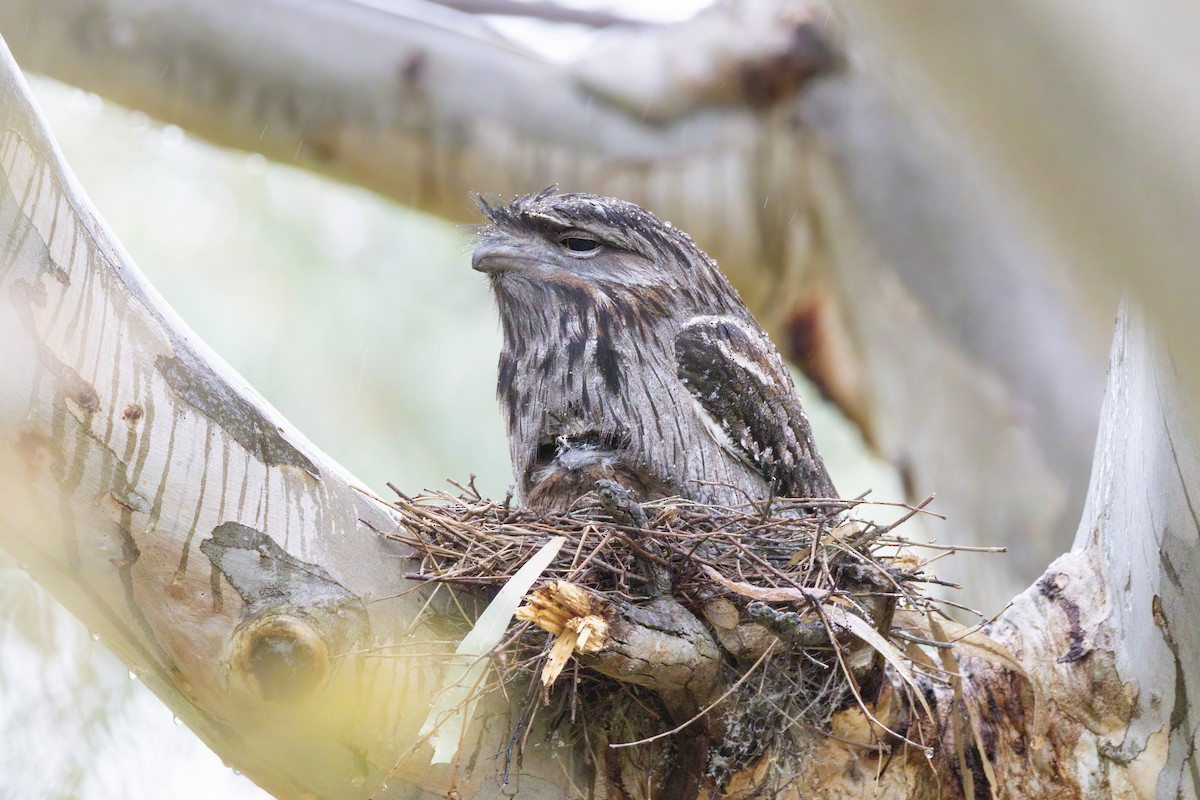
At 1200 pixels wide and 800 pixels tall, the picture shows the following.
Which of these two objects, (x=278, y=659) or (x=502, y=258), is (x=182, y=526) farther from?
(x=502, y=258)

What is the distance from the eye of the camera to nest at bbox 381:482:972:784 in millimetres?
2043

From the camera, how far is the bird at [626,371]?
285 cm

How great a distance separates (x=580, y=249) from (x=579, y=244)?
0.02m

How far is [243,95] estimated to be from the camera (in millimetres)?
4582

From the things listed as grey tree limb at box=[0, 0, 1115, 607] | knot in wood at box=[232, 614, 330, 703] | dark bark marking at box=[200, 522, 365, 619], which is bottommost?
knot in wood at box=[232, 614, 330, 703]

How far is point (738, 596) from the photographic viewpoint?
84.0 inches

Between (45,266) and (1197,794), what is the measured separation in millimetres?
2434

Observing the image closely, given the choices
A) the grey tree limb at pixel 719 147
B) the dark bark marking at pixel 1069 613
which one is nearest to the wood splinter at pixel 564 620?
the dark bark marking at pixel 1069 613

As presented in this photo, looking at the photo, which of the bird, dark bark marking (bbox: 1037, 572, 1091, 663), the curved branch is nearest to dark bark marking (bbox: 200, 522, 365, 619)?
the curved branch

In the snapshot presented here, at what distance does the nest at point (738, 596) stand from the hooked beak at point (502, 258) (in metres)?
0.97

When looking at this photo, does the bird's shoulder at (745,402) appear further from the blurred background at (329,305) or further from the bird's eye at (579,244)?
the blurred background at (329,305)

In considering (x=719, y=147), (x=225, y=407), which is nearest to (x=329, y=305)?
(x=719, y=147)

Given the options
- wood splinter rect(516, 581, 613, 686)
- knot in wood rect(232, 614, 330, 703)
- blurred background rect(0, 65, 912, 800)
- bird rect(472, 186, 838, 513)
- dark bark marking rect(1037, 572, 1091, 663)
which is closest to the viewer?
wood splinter rect(516, 581, 613, 686)

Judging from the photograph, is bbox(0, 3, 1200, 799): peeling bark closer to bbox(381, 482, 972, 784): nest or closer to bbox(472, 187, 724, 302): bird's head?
bbox(381, 482, 972, 784): nest
